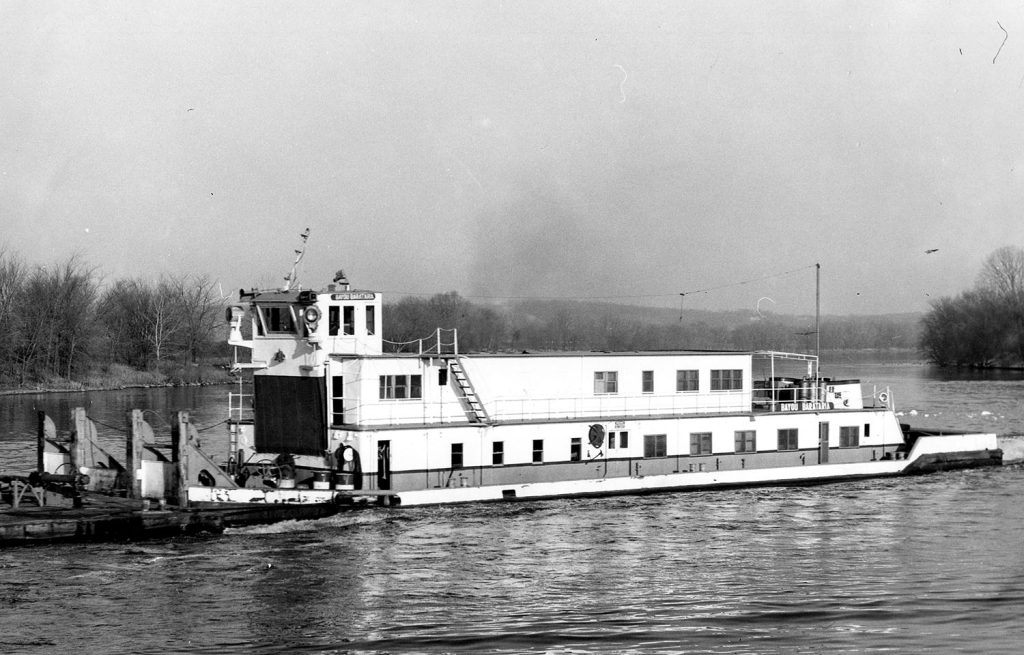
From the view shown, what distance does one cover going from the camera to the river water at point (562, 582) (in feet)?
76.9

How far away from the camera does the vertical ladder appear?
35906 millimetres

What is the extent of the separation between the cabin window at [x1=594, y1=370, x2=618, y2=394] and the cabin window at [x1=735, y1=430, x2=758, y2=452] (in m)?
5.25

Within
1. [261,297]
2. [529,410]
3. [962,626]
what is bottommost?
[962,626]

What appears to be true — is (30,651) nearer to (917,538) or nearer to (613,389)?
(613,389)

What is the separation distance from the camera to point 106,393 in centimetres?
9394

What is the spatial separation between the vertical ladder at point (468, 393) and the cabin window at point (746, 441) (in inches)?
402

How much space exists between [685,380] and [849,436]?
26.2ft

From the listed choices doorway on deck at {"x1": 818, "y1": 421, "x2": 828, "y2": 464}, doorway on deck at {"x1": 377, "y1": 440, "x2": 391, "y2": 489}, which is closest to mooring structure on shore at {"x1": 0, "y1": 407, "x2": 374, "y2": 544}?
doorway on deck at {"x1": 377, "y1": 440, "x2": 391, "y2": 489}

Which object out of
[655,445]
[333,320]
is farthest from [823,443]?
[333,320]

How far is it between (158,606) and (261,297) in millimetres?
12244

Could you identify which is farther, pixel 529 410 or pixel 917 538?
pixel 529 410

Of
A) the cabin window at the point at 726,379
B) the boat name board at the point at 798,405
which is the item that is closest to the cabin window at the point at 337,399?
the cabin window at the point at 726,379

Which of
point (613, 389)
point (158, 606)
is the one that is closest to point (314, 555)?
point (158, 606)

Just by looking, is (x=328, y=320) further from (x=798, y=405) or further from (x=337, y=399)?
(x=798, y=405)
